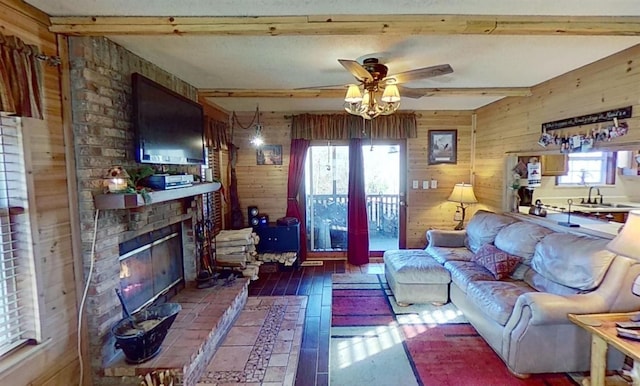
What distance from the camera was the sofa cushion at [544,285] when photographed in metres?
2.83

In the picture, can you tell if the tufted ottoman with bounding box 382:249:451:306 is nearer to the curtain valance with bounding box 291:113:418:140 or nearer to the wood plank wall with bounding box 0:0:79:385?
the curtain valance with bounding box 291:113:418:140

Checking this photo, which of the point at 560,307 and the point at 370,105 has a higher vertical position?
the point at 370,105

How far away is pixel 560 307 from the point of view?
8.28 ft

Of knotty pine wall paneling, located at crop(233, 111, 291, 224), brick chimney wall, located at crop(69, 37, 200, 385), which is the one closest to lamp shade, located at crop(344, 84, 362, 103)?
brick chimney wall, located at crop(69, 37, 200, 385)

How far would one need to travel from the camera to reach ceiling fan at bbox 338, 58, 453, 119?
270 centimetres

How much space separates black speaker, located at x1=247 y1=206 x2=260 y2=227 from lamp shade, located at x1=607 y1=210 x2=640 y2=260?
4342 millimetres

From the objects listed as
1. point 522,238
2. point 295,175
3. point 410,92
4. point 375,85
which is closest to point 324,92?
point 410,92

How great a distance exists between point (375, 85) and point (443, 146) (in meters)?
3.14

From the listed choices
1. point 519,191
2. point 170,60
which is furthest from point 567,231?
point 170,60

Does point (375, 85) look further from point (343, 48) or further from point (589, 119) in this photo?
point (589, 119)

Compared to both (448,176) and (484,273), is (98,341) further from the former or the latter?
(448,176)

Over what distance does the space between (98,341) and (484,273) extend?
11.1 feet

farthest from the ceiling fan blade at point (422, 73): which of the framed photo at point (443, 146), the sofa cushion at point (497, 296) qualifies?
the framed photo at point (443, 146)

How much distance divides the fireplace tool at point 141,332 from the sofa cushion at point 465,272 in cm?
268
